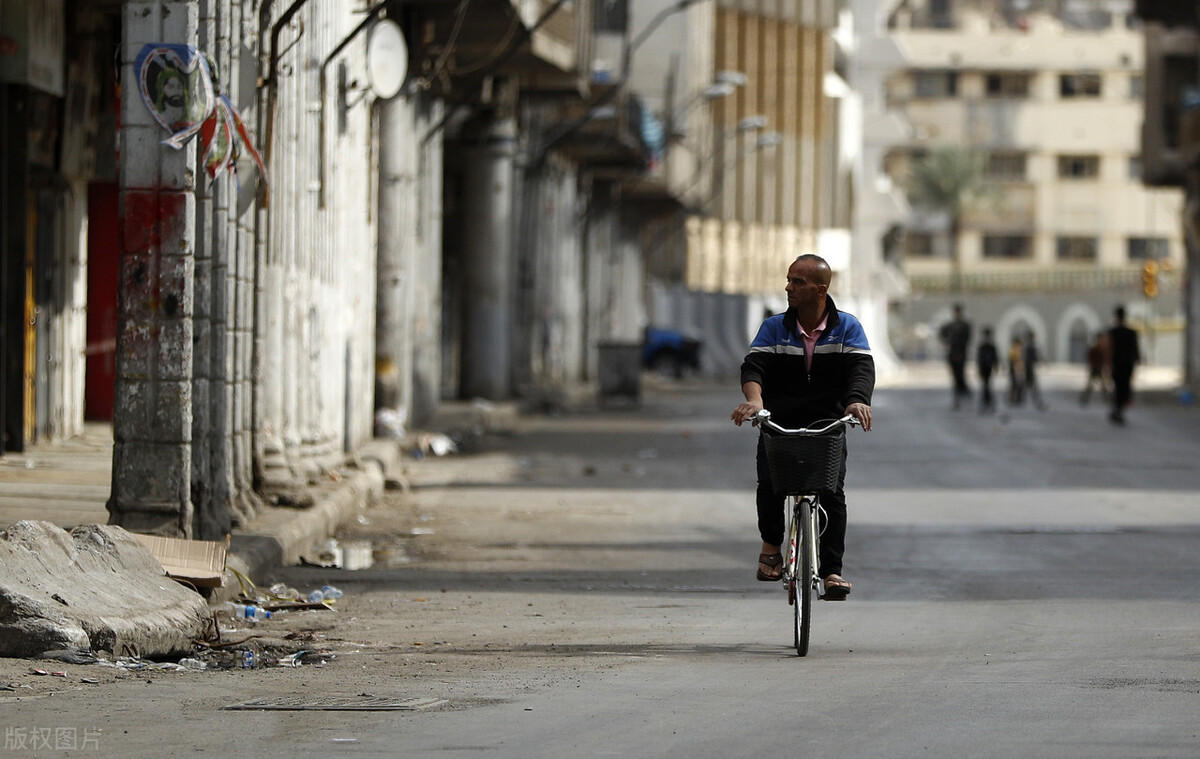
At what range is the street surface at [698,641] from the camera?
6293mm

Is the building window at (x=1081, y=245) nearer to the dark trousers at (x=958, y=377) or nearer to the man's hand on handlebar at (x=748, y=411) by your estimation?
the dark trousers at (x=958, y=377)

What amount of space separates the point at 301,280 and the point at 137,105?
169 inches

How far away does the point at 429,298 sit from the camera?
26438mm

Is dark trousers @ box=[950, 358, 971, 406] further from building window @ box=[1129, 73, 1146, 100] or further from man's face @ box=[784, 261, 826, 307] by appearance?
building window @ box=[1129, 73, 1146, 100]

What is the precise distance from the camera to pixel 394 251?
22.8 m

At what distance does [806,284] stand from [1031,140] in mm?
102808

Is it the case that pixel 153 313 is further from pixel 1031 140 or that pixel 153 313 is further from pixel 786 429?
pixel 1031 140

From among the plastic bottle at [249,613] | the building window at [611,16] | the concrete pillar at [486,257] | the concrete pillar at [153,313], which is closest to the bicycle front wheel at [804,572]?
the plastic bottle at [249,613]

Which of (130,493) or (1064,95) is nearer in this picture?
(130,493)

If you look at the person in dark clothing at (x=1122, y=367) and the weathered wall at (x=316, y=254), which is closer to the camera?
the weathered wall at (x=316, y=254)

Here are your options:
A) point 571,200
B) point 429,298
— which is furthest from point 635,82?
point 429,298

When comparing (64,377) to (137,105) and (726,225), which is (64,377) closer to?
(137,105)

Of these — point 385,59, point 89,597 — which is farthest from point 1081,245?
point 89,597

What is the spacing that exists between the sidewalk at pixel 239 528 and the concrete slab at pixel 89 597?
0.85 m
